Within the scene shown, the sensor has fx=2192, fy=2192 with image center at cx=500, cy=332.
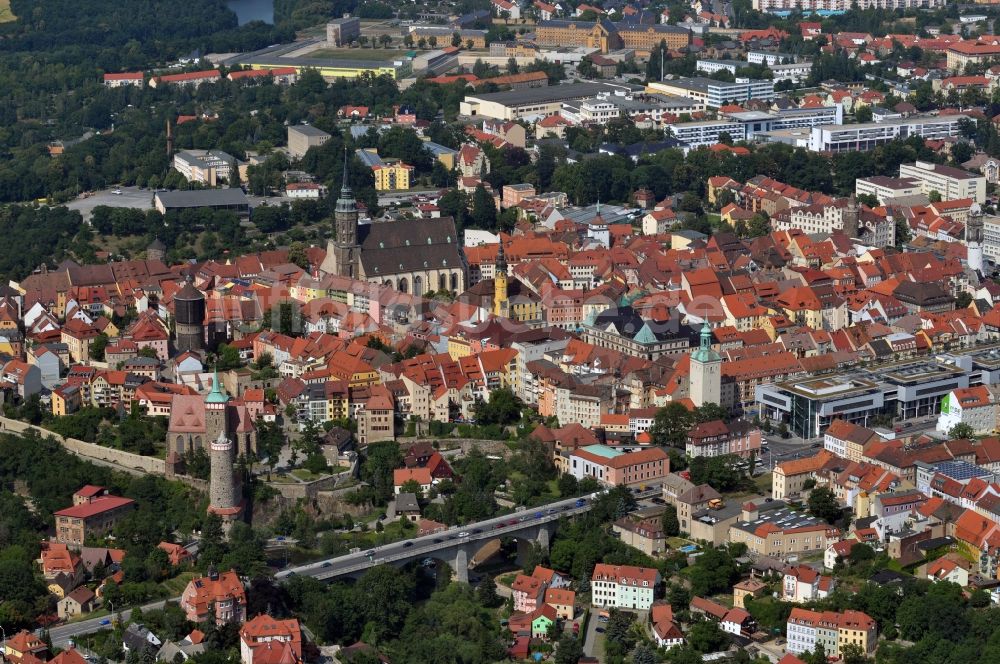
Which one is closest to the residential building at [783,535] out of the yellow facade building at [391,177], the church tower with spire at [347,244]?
the church tower with spire at [347,244]

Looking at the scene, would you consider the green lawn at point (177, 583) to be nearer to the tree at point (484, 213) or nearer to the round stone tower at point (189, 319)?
the round stone tower at point (189, 319)

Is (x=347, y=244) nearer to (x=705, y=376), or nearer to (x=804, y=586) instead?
(x=705, y=376)

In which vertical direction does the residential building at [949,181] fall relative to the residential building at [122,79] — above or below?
above

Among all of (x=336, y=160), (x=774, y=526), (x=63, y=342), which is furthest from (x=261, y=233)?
(x=774, y=526)

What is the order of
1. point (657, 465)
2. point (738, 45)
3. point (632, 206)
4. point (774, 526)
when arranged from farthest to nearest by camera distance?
1. point (738, 45)
2. point (632, 206)
3. point (657, 465)
4. point (774, 526)

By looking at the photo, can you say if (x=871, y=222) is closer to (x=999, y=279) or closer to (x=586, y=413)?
(x=999, y=279)
